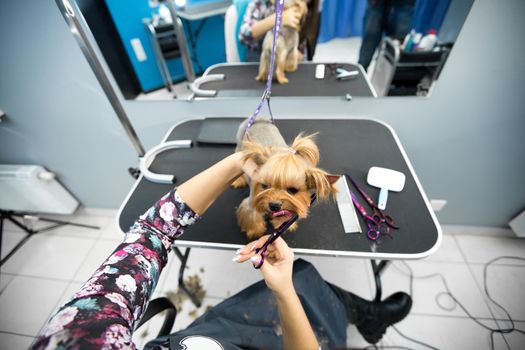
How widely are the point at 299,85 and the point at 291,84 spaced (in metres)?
0.05

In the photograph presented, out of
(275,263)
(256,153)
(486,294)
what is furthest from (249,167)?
(486,294)

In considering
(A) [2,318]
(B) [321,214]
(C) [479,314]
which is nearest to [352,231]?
(B) [321,214]

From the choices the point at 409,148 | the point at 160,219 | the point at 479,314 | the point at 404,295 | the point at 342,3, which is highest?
the point at 342,3

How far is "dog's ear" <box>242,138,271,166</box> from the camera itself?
2.71ft

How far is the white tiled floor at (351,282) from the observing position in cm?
144

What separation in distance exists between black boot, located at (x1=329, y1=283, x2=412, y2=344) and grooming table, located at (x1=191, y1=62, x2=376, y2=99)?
1049mm

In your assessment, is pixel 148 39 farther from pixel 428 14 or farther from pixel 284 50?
pixel 428 14

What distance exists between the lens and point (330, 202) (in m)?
A: 1.05

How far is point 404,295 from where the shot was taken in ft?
4.43

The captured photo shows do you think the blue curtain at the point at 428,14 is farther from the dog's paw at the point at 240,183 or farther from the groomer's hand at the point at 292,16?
the dog's paw at the point at 240,183

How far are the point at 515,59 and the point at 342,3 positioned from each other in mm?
789

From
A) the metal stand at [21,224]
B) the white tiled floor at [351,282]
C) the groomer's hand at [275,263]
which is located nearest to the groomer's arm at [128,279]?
the groomer's hand at [275,263]

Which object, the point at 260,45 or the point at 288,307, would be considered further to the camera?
the point at 260,45

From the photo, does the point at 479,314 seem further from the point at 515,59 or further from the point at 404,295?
the point at 515,59
